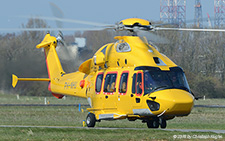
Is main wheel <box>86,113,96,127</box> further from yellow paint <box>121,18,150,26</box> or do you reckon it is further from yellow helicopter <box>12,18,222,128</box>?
yellow paint <box>121,18,150,26</box>

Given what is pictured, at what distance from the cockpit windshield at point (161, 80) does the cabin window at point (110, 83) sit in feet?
6.78

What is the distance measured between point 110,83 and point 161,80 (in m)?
2.98

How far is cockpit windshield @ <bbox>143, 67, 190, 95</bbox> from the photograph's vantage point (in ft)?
70.8

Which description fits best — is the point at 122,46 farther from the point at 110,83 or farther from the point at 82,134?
the point at 82,134

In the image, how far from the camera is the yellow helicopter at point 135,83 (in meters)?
21.4

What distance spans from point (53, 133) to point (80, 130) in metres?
1.56

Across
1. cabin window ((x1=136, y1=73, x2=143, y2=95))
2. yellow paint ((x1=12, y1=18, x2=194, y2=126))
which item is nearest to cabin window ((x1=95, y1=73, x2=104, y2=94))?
yellow paint ((x1=12, y1=18, x2=194, y2=126))

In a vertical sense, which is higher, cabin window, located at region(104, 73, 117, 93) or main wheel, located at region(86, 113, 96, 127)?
cabin window, located at region(104, 73, 117, 93)

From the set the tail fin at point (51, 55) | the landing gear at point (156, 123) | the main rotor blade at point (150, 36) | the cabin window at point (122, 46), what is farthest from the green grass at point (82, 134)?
the tail fin at point (51, 55)

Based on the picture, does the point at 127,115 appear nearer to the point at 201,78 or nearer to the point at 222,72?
the point at 201,78

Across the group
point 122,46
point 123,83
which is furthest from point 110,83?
point 122,46

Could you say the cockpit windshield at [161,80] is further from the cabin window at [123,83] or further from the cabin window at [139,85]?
the cabin window at [123,83]

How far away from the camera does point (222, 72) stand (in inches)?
Answer: 3125

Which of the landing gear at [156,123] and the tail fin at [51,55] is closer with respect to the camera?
the landing gear at [156,123]
